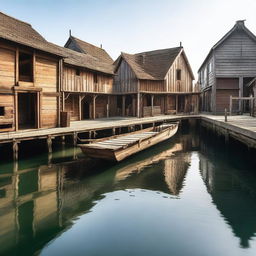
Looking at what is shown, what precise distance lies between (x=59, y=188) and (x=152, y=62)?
26192 mm

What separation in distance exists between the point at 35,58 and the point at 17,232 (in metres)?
12.3

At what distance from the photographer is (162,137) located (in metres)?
17.3

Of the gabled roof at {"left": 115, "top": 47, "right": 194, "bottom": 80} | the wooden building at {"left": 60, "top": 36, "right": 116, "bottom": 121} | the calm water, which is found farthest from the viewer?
the gabled roof at {"left": 115, "top": 47, "right": 194, "bottom": 80}

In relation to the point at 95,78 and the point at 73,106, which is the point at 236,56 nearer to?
the point at 95,78

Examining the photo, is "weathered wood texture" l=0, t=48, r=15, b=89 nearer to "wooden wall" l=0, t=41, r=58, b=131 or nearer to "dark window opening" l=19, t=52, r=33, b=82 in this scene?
"wooden wall" l=0, t=41, r=58, b=131

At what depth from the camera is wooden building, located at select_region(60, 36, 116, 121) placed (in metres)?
21.9

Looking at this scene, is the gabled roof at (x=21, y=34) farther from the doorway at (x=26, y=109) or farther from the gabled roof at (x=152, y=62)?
the gabled roof at (x=152, y=62)

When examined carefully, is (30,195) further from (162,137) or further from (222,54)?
(222,54)

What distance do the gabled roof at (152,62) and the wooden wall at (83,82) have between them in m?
3.66

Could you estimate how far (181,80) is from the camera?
3102 centimetres

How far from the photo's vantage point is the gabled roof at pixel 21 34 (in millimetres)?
A: 13609

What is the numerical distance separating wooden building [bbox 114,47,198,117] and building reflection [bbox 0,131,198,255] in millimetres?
14552

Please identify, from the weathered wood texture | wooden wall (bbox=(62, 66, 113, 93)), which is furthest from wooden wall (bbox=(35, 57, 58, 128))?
wooden wall (bbox=(62, 66, 113, 93))

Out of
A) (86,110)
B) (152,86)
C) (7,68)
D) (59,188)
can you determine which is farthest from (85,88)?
(59,188)
